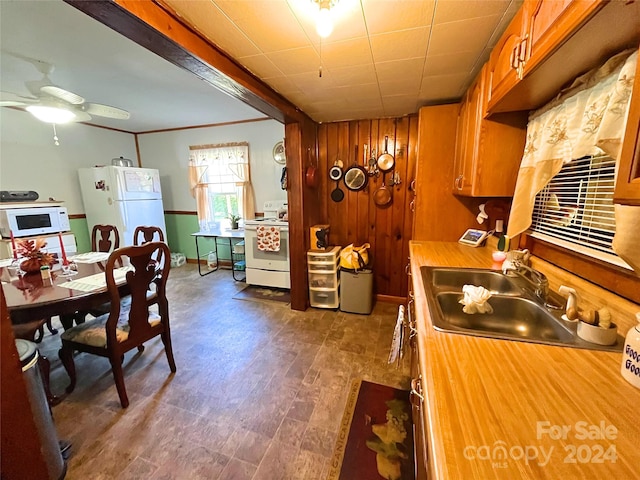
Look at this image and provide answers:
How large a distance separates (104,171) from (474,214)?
4651mm

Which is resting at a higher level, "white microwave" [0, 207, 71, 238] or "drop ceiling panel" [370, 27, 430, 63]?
"drop ceiling panel" [370, 27, 430, 63]

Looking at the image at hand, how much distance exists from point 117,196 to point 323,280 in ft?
10.4

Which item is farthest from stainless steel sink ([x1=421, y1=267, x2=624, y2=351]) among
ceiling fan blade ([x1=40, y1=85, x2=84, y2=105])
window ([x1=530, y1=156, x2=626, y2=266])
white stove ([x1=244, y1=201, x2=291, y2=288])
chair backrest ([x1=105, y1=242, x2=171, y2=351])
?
ceiling fan blade ([x1=40, y1=85, x2=84, y2=105])

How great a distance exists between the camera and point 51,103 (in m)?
2.12

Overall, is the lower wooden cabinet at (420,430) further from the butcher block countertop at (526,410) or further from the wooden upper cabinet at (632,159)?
the wooden upper cabinet at (632,159)

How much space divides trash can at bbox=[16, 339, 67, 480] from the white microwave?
2492mm

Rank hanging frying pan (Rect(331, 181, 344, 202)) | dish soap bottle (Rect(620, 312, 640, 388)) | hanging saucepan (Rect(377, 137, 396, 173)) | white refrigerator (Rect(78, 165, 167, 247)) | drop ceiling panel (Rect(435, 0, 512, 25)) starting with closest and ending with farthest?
dish soap bottle (Rect(620, 312, 640, 388)) < drop ceiling panel (Rect(435, 0, 512, 25)) < hanging saucepan (Rect(377, 137, 396, 173)) < hanging frying pan (Rect(331, 181, 344, 202)) < white refrigerator (Rect(78, 165, 167, 247))

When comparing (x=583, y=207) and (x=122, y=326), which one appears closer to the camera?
(x=583, y=207)

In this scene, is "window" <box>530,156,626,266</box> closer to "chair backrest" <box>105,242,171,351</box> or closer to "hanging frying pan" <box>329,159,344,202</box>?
"hanging frying pan" <box>329,159,344,202</box>

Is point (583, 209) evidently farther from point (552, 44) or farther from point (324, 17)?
point (324, 17)

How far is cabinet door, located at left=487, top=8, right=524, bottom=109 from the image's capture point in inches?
43.4

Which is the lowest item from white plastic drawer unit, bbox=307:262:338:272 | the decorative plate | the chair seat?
the chair seat

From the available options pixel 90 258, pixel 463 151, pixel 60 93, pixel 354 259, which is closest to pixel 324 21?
pixel 463 151

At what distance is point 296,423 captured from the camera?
155 cm
